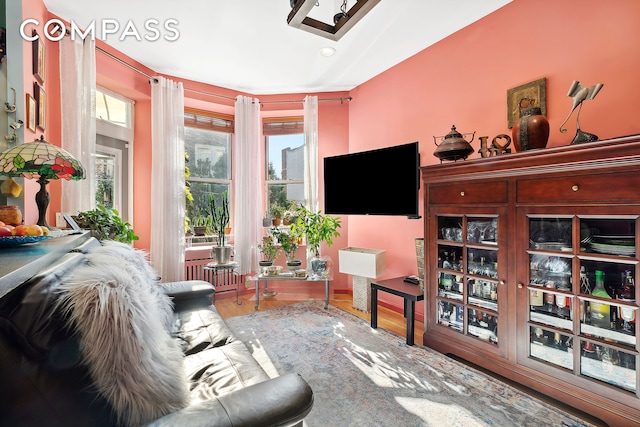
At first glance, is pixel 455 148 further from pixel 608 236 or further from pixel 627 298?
pixel 627 298

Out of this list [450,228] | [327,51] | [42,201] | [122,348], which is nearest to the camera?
[122,348]

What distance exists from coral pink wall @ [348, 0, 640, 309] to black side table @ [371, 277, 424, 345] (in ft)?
1.45

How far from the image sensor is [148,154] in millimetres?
3387

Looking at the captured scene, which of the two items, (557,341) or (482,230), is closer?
(557,341)

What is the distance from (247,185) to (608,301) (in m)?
3.41

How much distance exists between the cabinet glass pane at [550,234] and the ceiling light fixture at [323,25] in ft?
5.35

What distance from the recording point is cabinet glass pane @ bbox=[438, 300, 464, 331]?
2.22 m

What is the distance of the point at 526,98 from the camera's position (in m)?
2.20

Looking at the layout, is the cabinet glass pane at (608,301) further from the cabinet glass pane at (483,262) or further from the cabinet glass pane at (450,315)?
the cabinet glass pane at (450,315)

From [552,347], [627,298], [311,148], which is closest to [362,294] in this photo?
[552,347]

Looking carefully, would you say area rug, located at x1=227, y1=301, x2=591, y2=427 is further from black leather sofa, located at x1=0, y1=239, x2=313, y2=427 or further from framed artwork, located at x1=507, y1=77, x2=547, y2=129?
framed artwork, located at x1=507, y1=77, x2=547, y2=129

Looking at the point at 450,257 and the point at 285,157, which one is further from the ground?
the point at 285,157

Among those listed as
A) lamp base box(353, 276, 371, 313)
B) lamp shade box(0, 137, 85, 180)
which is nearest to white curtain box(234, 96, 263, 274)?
lamp base box(353, 276, 371, 313)

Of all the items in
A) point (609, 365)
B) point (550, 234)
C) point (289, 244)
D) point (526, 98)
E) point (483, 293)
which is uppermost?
point (526, 98)
